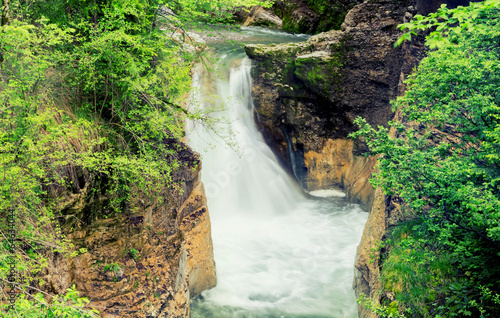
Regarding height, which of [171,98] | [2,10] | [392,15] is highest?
[392,15]

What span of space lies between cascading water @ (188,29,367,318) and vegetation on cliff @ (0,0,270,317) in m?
1.98

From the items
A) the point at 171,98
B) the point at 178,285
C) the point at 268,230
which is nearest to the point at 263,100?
the point at 268,230

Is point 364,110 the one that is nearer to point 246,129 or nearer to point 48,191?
point 246,129

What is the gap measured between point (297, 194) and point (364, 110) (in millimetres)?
4720

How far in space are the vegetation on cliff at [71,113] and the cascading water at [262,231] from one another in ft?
6.49

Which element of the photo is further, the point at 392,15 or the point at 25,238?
the point at 392,15

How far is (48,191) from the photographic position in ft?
20.9

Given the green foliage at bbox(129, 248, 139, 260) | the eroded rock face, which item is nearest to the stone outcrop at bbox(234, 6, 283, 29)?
the eroded rock face

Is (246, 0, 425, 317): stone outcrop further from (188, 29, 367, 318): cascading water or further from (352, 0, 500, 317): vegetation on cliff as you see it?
(352, 0, 500, 317): vegetation on cliff

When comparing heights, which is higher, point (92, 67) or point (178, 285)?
point (92, 67)

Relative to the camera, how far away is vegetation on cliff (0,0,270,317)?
5164 millimetres

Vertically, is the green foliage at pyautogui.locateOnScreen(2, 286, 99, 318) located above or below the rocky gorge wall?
below

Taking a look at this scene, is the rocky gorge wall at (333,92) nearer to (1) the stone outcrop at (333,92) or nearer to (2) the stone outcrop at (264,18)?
(1) the stone outcrop at (333,92)

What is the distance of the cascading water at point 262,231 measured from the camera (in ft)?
35.0
